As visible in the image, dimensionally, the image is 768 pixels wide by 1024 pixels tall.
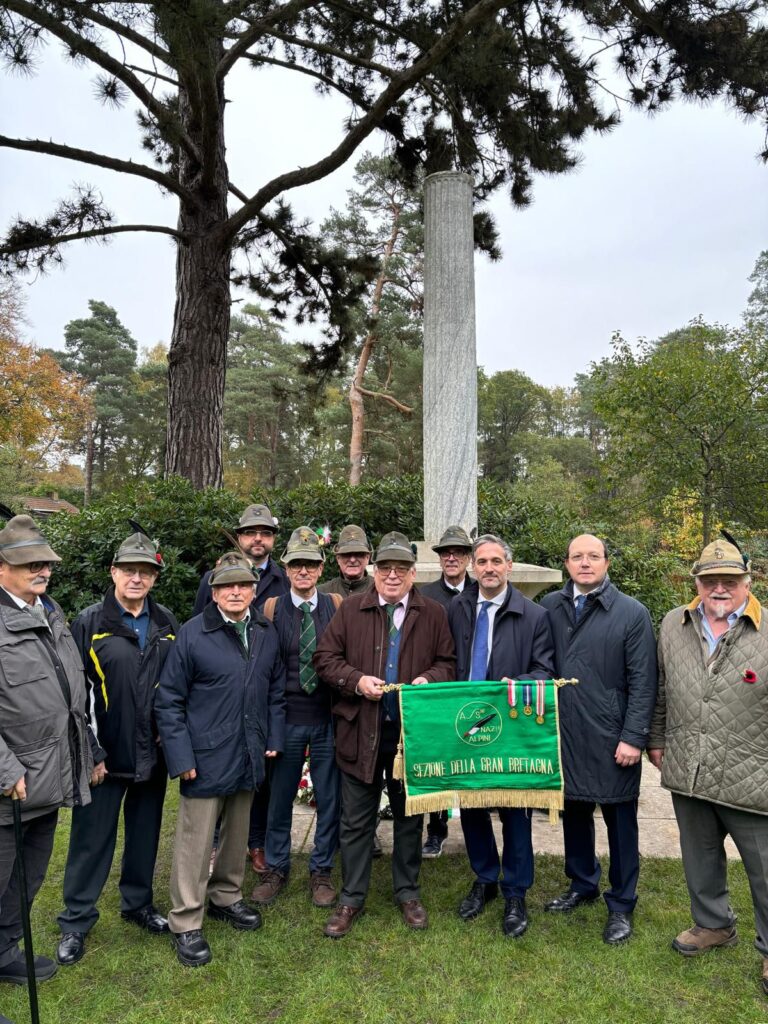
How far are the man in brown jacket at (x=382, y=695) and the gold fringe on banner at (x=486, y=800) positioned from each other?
0.24m

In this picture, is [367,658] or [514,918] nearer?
[514,918]

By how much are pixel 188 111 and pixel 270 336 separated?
3099cm

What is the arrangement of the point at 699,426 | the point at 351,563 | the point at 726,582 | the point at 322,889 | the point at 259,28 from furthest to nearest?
the point at 699,426
the point at 259,28
the point at 351,563
the point at 322,889
the point at 726,582

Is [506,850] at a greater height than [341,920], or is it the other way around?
[506,850]

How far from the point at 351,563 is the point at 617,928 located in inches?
96.2

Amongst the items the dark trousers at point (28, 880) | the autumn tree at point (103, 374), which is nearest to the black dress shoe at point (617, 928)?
the dark trousers at point (28, 880)

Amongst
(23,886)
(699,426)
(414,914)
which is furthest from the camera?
(699,426)

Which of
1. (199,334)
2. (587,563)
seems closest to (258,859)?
(587,563)

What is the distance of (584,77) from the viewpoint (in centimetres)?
931

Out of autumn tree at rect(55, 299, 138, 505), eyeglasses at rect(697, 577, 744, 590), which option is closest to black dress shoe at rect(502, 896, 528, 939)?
eyeglasses at rect(697, 577, 744, 590)

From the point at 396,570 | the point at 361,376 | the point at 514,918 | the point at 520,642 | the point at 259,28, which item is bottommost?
the point at 514,918

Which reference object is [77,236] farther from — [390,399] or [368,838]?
[390,399]

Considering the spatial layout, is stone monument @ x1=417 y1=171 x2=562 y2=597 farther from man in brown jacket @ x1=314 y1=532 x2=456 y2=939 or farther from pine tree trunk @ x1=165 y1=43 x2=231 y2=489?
pine tree trunk @ x1=165 y1=43 x2=231 y2=489

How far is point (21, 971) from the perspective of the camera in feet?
10.6
